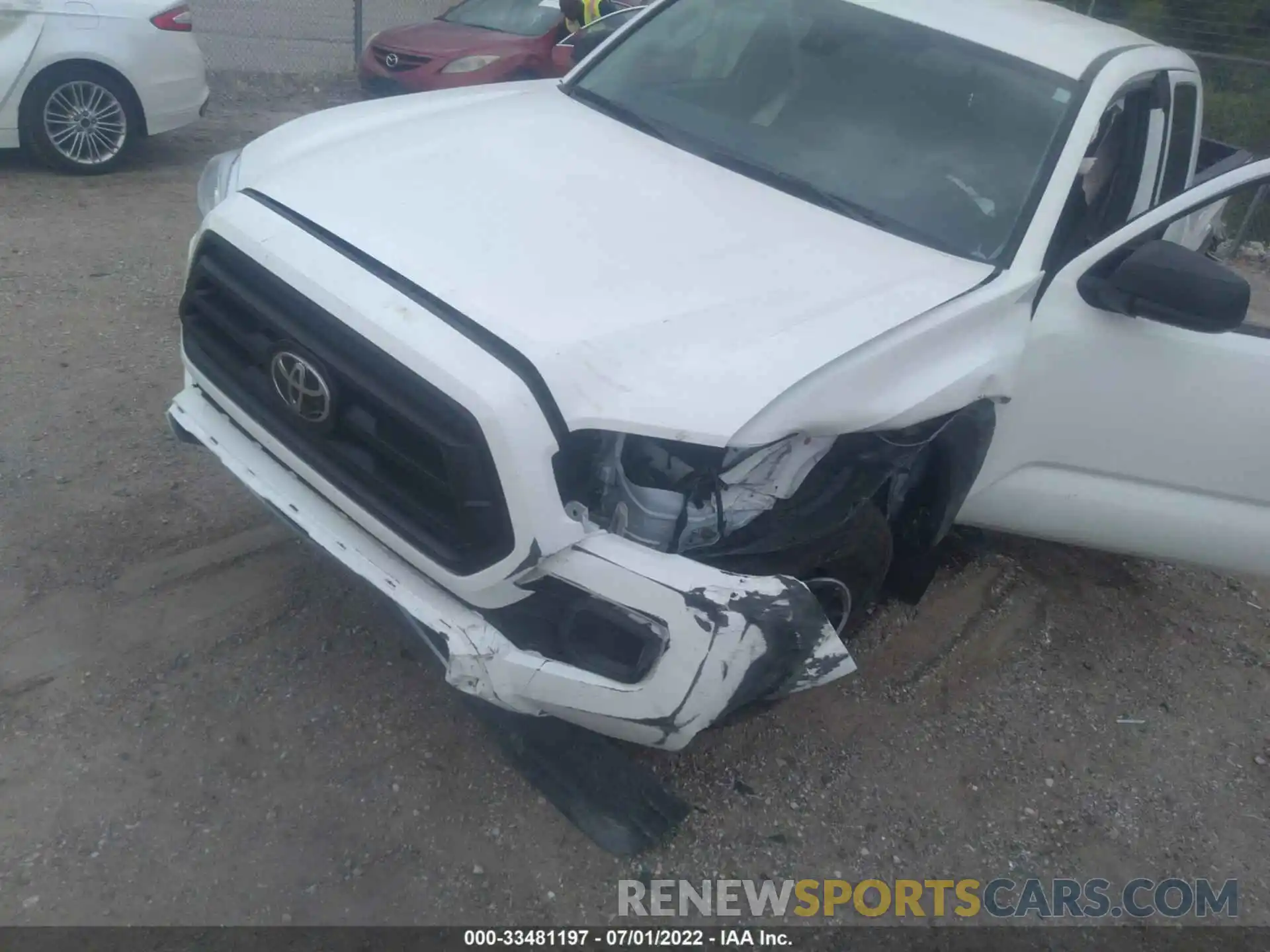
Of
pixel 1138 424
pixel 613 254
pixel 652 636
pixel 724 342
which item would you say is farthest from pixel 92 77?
pixel 1138 424

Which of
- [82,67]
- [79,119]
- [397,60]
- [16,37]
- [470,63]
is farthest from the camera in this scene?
[397,60]

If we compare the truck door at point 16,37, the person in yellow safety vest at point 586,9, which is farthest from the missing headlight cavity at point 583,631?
the person in yellow safety vest at point 586,9

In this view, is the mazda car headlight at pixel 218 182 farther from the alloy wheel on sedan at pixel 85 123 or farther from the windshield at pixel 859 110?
the alloy wheel on sedan at pixel 85 123

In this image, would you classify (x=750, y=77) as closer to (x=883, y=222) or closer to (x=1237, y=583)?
(x=883, y=222)

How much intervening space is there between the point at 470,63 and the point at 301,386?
694 cm

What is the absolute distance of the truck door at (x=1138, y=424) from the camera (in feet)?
10.0

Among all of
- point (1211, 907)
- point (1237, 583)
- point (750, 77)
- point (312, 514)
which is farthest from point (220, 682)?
point (1237, 583)

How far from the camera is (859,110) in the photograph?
135 inches

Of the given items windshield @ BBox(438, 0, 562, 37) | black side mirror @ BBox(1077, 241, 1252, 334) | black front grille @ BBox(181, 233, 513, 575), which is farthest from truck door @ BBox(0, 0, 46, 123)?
black side mirror @ BBox(1077, 241, 1252, 334)

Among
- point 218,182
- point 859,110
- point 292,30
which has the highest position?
point 859,110

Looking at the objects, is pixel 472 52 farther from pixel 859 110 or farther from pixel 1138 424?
pixel 1138 424

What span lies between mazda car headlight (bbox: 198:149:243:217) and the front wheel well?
158 inches

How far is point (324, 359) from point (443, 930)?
4.39 ft

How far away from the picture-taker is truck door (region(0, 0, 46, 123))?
20.7ft
